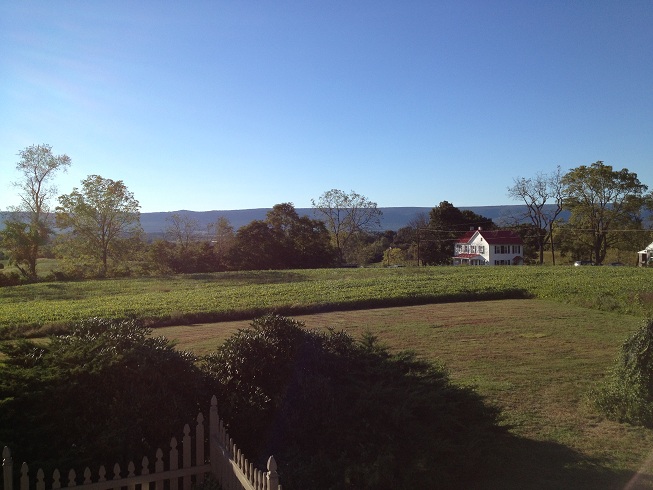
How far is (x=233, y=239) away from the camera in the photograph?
50594mm

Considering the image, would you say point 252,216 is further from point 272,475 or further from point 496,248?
point 272,475

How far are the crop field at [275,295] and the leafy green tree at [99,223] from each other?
8.14 metres

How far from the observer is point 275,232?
170ft

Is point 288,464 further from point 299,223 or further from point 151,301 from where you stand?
point 299,223

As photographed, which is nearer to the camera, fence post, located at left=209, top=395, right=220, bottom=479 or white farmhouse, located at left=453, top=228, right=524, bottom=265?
fence post, located at left=209, top=395, right=220, bottom=479

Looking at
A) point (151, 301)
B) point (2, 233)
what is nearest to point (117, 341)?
point (151, 301)

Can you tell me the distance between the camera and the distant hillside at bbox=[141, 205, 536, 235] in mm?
62369

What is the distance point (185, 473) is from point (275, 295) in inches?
831

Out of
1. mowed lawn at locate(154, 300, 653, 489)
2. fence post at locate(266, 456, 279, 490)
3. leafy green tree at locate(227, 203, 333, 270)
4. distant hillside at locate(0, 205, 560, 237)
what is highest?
distant hillside at locate(0, 205, 560, 237)

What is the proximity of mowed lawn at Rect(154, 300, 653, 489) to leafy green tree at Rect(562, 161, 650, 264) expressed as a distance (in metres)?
35.8

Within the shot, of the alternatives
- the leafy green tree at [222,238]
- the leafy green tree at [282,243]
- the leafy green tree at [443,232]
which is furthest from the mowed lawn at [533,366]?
the leafy green tree at [443,232]

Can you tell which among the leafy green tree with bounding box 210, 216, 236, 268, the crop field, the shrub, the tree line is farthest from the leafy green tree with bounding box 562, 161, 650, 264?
the shrub

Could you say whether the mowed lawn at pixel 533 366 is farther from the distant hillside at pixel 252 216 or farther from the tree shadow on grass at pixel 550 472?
the distant hillside at pixel 252 216

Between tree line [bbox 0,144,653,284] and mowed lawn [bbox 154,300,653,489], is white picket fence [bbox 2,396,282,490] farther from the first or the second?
tree line [bbox 0,144,653,284]
